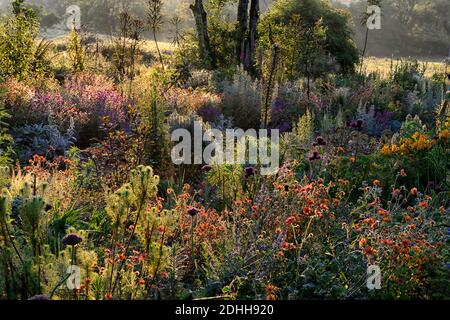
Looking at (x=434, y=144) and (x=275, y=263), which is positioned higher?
(x=434, y=144)

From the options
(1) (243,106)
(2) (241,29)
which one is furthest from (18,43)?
(2) (241,29)

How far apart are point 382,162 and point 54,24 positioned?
154ft

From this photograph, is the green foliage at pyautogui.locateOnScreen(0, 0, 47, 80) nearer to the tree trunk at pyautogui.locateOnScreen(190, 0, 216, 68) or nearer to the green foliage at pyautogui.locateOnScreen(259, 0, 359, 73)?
the tree trunk at pyautogui.locateOnScreen(190, 0, 216, 68)

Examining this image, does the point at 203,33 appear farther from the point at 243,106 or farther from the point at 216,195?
the point at 216,195

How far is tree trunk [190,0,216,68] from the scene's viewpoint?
624 inches

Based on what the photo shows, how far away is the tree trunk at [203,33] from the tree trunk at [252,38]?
116 cm

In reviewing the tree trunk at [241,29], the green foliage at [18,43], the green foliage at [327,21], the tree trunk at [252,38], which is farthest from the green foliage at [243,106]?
the green foliage at [327,21]

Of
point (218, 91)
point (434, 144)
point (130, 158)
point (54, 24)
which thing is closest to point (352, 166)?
point (434, 144)

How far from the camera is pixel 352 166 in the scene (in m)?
6.04

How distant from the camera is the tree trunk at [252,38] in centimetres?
1570

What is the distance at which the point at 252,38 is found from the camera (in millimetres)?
15797

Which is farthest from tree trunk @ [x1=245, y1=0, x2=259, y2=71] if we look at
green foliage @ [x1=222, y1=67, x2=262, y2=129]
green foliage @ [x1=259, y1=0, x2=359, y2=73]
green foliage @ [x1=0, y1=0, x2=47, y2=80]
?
green foliage @ [x1=0, y1=0, x2=47, y2=80]

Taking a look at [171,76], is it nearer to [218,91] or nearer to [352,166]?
[218,91]

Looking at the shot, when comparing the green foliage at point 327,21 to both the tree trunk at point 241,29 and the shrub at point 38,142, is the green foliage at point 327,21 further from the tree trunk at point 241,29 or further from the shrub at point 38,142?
the shrub at point 38,142
